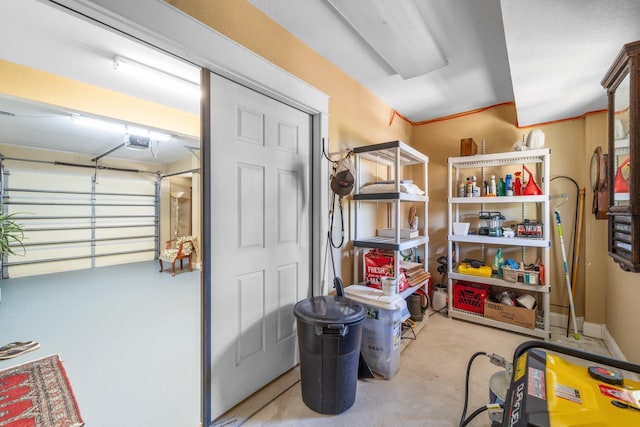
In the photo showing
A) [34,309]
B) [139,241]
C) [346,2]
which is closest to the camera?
[346,2]

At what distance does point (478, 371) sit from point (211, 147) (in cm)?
251

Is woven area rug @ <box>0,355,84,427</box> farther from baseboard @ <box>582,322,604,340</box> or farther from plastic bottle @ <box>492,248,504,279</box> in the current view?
baseboard @ <box>582,322,604,340</box>

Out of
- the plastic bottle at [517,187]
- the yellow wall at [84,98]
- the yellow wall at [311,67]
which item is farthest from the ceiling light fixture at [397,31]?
the yellow wall at [84,98]

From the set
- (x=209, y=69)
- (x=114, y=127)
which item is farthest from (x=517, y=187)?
(x=114, y=127)

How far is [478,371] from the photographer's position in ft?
6.39

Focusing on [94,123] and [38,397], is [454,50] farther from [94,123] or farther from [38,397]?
[94,123]

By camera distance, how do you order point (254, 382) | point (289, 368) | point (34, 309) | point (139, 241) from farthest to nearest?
point (139, 241) → point (34, 309) → point (289, 368) → point (254, 382)

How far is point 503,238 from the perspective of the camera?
2613 mm

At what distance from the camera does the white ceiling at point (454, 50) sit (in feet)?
4.21

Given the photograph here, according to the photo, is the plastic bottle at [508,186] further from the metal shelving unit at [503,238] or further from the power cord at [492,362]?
the power cord at [492,362]

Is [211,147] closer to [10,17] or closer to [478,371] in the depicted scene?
[10,17]

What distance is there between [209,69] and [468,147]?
9.17 ft

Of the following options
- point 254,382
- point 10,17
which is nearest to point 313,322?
point 254,382

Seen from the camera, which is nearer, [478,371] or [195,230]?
[478,371]
